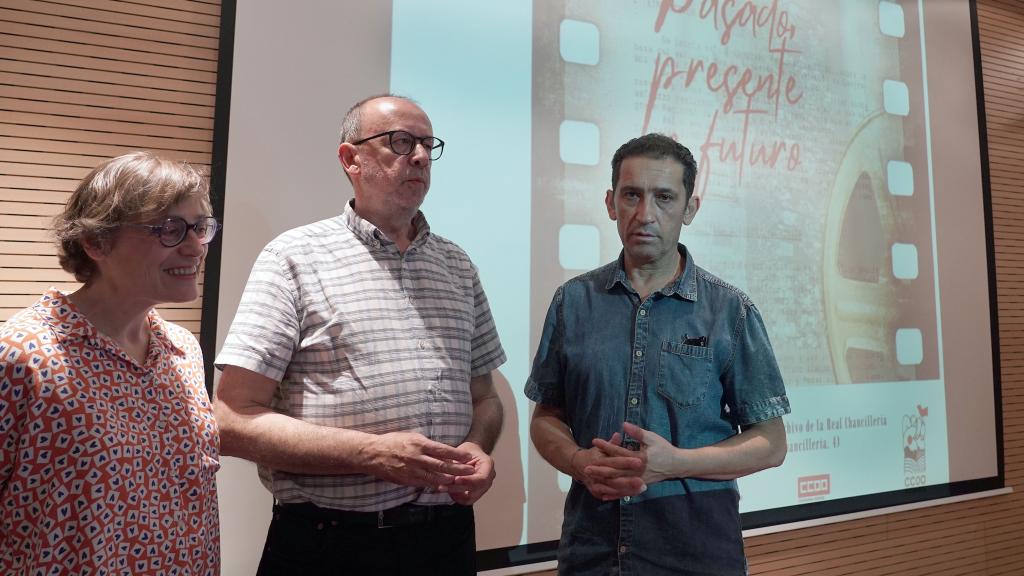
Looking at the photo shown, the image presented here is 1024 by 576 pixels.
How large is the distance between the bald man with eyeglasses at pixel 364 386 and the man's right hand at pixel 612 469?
0.27 m

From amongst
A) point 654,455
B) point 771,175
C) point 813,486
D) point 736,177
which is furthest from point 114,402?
point 813,486

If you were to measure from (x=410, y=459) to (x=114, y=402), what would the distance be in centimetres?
63

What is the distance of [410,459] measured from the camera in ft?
4.94

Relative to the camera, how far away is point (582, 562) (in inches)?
65.7

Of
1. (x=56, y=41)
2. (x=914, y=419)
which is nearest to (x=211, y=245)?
(x=56, y=41)

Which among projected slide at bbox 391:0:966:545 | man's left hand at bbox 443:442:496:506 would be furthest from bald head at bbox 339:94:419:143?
man's left hand at bbox 443:442:496:506

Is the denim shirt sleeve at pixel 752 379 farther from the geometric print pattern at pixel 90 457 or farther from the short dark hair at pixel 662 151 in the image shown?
the geometric print pattern at pixel 90 457

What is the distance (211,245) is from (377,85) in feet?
2.64

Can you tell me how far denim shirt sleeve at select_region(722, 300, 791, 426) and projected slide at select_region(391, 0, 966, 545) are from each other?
37.9 inches

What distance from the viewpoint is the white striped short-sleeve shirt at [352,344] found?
1616 mm

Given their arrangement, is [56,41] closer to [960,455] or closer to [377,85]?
[377,85]

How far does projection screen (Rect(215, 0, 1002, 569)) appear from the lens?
221cm

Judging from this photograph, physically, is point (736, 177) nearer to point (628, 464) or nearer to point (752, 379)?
point (752, 379)

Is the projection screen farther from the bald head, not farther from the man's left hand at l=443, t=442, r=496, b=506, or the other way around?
the man's left hand at l=443, t=442, r=496, b=506
